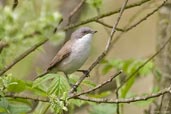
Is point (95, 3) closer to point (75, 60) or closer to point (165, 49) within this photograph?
point (75, 60)

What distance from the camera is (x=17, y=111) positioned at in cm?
285

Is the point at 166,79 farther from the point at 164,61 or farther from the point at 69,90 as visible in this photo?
the point at 69,90

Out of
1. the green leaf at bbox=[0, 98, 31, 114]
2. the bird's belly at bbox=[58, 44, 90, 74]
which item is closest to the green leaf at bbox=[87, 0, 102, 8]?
the bird's belly at bbox=[58, 44, 90, 74]

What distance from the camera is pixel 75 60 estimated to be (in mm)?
3943

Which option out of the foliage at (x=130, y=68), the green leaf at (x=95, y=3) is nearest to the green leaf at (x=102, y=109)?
the foliage at (x=130, y=68)

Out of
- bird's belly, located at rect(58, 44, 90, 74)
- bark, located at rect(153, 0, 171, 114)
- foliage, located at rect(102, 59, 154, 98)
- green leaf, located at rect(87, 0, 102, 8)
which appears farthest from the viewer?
bark, located at rect(153, 0, 171, 114)

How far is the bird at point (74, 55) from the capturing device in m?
3.93

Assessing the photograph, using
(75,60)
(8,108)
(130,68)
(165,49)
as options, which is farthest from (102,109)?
(165,49)

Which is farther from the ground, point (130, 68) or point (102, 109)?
point (130, 68)

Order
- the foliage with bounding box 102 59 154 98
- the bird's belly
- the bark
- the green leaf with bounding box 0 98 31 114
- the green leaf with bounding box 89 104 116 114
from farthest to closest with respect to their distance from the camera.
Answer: the bark < the foliage with bounding box 102 59 154 98 < the bird's belly < the green leaf with bounding box 89 104 116 114 < the green leaf with bounding box 0 98 31 114

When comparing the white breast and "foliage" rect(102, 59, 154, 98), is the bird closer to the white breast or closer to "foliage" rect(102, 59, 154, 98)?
the white breast

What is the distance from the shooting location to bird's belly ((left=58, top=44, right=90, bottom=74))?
392cm

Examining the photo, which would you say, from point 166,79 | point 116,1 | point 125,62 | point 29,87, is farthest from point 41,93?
point 116,1

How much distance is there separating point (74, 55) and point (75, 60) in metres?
0.08
